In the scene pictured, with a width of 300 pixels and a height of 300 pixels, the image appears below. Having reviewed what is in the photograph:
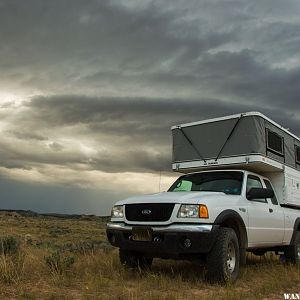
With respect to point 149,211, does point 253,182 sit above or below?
above

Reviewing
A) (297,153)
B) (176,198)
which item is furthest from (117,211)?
(297,153)

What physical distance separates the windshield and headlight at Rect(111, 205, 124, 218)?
1543mm

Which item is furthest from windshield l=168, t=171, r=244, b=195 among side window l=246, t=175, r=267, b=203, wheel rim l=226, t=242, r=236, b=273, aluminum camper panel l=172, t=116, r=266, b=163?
wheel rim l=226, t=242, r=236, b=273

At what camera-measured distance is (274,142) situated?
34.1 feet

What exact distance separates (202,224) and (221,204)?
0.63m

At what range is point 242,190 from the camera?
8.70 metres

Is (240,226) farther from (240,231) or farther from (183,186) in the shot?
(183,186)

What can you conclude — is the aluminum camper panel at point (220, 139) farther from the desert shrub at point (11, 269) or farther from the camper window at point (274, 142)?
the desert shrub at point (11, 269)

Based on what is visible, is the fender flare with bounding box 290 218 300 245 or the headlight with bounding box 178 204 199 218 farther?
the fender flare with bounding box 290 218 300 245

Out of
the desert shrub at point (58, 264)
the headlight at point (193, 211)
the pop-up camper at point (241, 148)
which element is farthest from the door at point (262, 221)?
the desert shrub at point (58, 264)

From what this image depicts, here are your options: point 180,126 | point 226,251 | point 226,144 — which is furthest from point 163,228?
point 180,126

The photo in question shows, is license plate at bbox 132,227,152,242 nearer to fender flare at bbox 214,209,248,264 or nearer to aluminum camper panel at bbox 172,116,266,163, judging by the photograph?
fender flare at bbox 214,209,248,264

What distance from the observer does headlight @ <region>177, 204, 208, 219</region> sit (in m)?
7.36

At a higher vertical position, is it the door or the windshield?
the windshield
